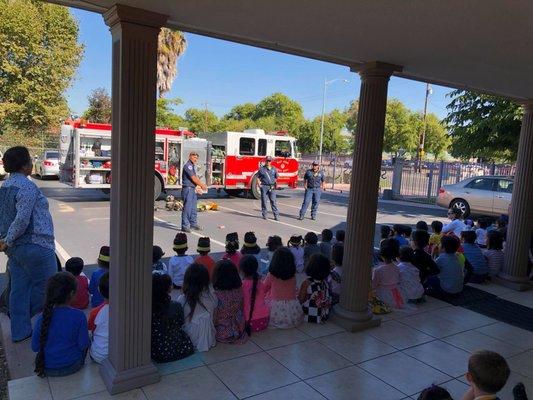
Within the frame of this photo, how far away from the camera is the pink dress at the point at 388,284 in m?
5.23

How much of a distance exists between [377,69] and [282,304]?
8.71 ft

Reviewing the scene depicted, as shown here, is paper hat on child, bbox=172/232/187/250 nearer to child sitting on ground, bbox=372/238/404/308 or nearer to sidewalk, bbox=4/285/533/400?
sidewalk, bbox=4/285/533/400

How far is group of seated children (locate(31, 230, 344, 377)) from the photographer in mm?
3309

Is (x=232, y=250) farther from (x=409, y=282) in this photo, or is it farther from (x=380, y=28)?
(x=380, y=28)

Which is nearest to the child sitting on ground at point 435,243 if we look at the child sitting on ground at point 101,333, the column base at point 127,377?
the column base at point 127,377

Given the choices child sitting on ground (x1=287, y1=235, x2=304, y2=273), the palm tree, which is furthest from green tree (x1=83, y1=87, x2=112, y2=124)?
child sitting on ground (x1=287, y1=235, x2=304, y2=273)

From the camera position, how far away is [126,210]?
3148 millimetres

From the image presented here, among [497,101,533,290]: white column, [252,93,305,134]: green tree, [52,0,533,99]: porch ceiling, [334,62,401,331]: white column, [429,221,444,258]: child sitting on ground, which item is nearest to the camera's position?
[52,0,533,99]: porch ceiling

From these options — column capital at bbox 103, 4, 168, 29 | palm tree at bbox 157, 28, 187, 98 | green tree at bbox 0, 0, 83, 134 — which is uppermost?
palm tree at bbox 157, 28, 187, 98

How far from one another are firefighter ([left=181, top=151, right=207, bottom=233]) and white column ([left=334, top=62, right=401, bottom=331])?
17.0 ft

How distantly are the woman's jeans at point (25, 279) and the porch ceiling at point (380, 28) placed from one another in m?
2.20

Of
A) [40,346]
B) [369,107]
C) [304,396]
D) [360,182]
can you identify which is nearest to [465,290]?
[360,182]

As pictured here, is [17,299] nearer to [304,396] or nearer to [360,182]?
[304,396]

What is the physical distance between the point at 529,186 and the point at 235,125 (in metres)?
58.1
